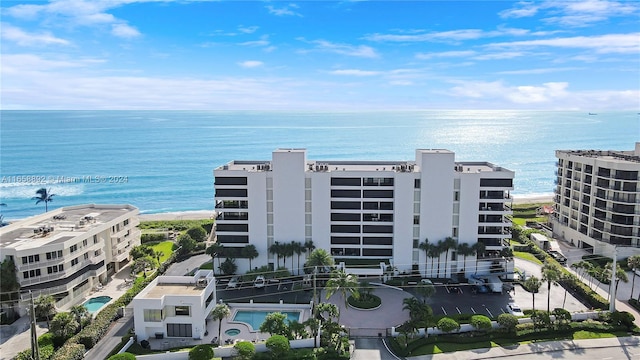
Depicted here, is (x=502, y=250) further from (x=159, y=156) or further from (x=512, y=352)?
(x=159, y=156)

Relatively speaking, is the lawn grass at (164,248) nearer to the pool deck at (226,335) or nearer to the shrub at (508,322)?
the pool deck at (226,335)

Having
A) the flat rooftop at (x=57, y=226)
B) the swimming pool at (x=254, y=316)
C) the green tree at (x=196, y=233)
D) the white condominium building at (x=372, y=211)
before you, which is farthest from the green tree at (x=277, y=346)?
the green tree at (x=196, y=233)

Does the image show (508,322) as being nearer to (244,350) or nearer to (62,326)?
(244,350)

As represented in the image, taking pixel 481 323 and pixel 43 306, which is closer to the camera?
pixel 481 323

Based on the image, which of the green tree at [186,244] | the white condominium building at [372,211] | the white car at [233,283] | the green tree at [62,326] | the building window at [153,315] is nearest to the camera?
the green tree at [62,326]

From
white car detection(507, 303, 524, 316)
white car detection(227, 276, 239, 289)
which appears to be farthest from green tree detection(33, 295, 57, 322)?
white car detection(507, 303, 524, 316)

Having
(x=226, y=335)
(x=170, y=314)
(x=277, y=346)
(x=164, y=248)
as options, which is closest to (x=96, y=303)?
(x=170, y=314)
